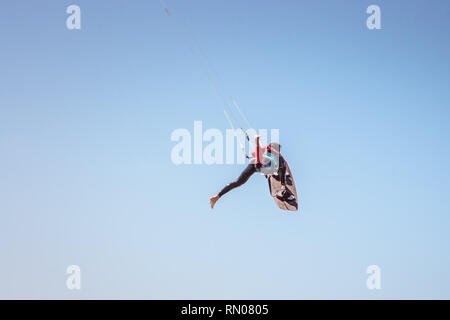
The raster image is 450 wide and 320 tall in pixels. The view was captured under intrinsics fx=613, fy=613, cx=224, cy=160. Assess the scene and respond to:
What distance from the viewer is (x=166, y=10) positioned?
50.9 feet

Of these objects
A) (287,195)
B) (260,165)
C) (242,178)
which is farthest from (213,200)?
(287,195)

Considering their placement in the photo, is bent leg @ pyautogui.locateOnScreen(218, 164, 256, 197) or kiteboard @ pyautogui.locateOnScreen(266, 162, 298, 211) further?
kiteboard @ pyautogui.locateOnScreen(266, 162, 298, 211)

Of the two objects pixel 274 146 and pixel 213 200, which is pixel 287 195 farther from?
pixel 213 200

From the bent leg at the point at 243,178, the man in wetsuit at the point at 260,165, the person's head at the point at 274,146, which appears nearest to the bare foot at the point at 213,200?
the man in wetsuit at the point at 260,165

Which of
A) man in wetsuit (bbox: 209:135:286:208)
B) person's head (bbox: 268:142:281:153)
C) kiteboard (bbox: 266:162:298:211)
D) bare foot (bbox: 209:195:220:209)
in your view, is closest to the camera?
man in wetsuit (bbox: 209:135:286:208)

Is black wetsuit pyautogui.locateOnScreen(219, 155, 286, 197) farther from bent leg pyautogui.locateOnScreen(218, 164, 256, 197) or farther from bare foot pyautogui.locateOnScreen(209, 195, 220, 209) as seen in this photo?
bare foot pyautogui.locateOnScreen(209, 195, 220, 209)

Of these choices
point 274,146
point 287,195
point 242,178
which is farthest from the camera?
point 287,195

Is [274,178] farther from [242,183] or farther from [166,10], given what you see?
[166,10]

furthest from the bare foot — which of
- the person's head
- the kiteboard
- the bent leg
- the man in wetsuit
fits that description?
the kiteboard

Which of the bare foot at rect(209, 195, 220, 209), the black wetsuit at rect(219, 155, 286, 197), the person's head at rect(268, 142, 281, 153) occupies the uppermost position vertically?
the person's head at rect(268, 142, 281, 153)

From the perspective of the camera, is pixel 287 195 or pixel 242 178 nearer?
pixel 242 178
